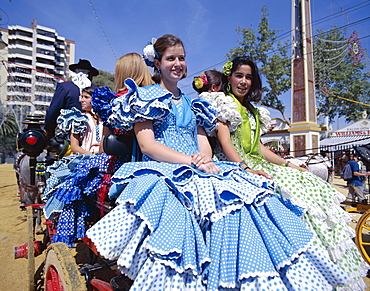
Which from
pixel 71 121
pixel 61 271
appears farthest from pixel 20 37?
pixel 61 271

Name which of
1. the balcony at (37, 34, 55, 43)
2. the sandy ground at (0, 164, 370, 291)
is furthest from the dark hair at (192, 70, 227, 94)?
the balcony at (37, 34, 55, 43)

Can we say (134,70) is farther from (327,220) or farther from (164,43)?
(327,220)

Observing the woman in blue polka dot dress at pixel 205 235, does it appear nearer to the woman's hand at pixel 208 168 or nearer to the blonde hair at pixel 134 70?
the woman's hand at pixel 208 168

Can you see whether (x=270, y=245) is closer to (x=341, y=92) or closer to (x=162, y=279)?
(x=162, y=279)

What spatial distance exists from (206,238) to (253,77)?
70.0 inches

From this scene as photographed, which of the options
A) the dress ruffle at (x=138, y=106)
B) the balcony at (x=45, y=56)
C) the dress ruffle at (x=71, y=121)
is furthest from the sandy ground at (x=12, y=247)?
the balcony at (x=45, y=56)

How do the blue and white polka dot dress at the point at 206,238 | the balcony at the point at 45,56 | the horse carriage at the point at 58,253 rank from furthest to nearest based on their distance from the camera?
the balcony at the point at 45,56 < the horse carriage at the point at 58,253 < the blue and white polka dot dress at the point at 206,238

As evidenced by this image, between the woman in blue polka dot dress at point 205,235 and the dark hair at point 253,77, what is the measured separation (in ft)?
4.12

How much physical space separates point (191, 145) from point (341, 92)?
22916 mm

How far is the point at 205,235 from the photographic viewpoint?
1206 mm

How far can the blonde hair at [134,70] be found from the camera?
2201 mm

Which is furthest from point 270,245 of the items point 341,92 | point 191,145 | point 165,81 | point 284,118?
point 341,92

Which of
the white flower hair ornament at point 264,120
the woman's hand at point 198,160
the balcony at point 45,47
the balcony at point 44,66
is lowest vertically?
the woman's hand at point 198,160

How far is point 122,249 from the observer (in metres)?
1.17
